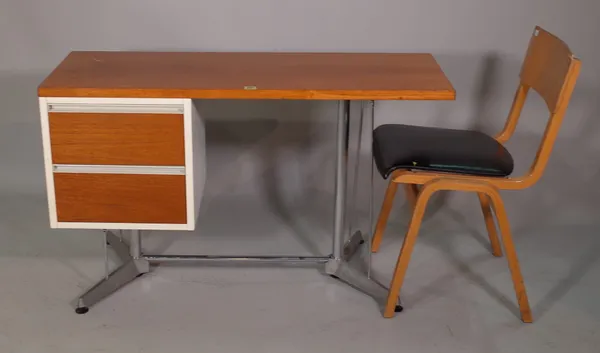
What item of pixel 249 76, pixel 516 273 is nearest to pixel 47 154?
pixel 249 76

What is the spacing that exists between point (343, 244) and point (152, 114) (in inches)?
32.7

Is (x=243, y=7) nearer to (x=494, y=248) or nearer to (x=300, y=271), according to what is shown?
(x=300, y=271)

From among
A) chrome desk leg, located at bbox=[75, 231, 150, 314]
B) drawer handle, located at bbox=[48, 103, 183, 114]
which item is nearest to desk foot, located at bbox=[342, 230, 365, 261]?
chrome desk leg, located at bbox=[75, 231, 150, 314]

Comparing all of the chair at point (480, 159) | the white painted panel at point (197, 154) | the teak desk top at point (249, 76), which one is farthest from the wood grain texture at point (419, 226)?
the white painted panel at point (197, 154)

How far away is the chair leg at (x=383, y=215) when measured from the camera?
2.90 metres

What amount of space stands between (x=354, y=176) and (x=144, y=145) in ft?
3.70

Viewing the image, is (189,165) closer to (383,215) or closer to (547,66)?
(383,215)

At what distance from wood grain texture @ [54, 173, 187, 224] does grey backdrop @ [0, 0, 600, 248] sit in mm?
567

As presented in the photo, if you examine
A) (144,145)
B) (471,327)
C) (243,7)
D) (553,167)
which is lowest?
(471,327)

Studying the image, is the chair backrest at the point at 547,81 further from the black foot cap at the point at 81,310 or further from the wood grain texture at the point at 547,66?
the black foot cap at the point at 81,310

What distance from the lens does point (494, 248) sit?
9.78 feet

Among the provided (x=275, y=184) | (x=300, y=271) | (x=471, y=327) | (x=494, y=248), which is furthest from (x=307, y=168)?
(x=471, y=327)

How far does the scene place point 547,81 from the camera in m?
2.54

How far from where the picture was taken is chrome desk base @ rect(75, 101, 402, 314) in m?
2.61
